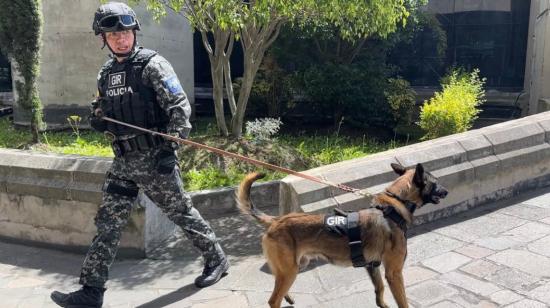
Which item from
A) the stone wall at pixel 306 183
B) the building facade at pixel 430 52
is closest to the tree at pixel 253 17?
the stone wall at pixel 306 183

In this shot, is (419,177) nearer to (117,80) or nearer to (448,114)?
(117,80)

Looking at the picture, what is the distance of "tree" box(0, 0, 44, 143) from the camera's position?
23.5ft

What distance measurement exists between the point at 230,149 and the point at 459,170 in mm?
3370

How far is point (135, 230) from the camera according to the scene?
14.6 feet

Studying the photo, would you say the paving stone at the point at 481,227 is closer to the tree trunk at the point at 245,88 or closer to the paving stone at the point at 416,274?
the paving stone at the point at 416,274

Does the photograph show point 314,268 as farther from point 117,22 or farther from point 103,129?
point 117,22

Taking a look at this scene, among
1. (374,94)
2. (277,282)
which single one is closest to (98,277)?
(277,282)

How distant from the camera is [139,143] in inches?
140

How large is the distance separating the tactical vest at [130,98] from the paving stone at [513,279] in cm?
270

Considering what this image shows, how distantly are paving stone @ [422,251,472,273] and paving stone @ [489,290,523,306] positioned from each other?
0.44m

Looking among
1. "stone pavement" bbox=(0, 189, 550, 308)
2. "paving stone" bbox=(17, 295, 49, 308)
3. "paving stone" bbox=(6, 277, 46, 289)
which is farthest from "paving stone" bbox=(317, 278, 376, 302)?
"paving stone" bbox=(6, 277, 46, 289)

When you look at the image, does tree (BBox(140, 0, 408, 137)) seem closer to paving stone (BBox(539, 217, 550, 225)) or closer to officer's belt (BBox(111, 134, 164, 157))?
officer's belt (BBox(111, 134, 164, 157))

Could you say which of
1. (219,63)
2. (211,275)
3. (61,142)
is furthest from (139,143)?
(61,142)

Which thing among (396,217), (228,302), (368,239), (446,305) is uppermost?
(396,217)
